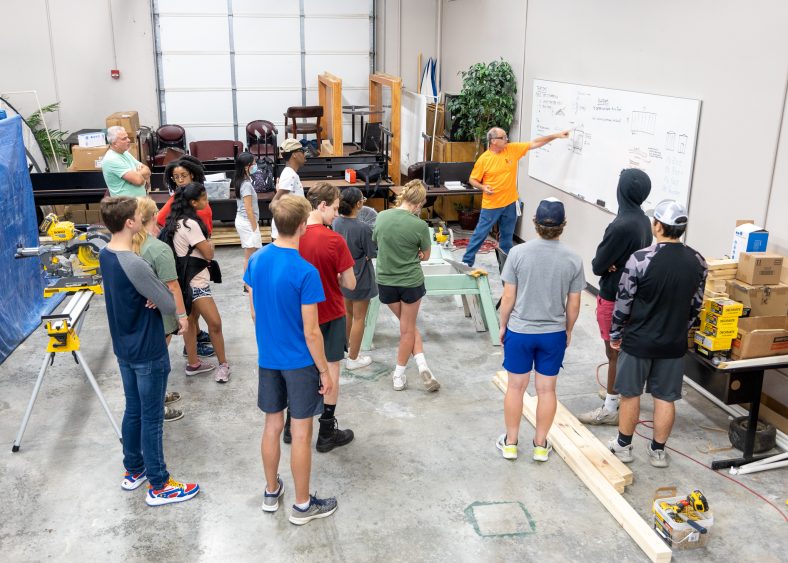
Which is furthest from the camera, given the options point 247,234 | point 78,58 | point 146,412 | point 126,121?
point 78,58

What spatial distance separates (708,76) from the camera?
5082 millimetres

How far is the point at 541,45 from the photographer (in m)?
7.87

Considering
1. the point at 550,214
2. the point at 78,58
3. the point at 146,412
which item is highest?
the point at 78,58

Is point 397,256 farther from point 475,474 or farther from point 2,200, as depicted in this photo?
point 2,200

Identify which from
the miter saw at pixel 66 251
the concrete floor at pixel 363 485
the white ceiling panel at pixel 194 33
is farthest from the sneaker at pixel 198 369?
the white ceiling panel at pixel 194 33

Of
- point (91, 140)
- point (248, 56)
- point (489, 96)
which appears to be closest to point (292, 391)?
point (489, 96)

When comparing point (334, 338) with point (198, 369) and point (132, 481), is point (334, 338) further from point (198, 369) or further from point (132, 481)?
point (198, 369)

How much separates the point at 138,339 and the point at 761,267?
3.45m

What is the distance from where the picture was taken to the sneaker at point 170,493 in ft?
11.9

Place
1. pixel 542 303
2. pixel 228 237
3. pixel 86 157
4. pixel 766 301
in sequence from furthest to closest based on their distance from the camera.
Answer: pixel 86 157, pixel 228 237, pixel 766 301, pixel 542 303

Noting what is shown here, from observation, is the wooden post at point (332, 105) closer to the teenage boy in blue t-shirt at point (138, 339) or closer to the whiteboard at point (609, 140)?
the whiteboard at point (609, 140)

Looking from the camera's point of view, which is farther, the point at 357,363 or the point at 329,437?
the point at 357,363

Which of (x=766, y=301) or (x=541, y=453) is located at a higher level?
(x=766, y=301)

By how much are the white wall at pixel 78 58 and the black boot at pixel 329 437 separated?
365 inches
